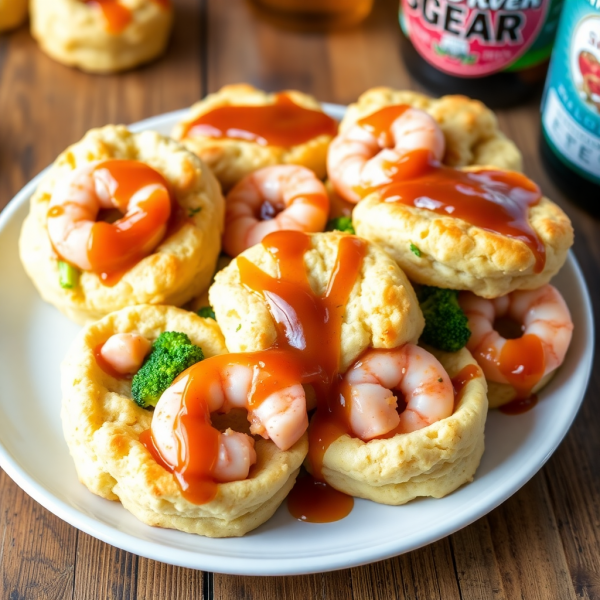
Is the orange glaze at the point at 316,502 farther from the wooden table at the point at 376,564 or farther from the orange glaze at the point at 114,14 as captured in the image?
the orange glaze at the point at 114,14

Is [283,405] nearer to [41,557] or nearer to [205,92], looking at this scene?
[41,557]

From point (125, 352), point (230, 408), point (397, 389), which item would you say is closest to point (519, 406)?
point (397, 389)

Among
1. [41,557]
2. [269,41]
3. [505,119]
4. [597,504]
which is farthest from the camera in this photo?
[269,41]

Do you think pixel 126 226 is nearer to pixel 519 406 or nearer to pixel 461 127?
pixel 461 127

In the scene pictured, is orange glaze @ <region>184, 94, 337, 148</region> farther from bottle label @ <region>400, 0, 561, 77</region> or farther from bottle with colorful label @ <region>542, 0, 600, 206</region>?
bottle with colorful label @ <region>542, 0, 600, 206</region>

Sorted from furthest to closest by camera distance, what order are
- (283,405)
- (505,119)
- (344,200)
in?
(505,119) → (344,200) → (283,405)

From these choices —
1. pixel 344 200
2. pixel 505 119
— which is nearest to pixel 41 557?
pixel 344 200
